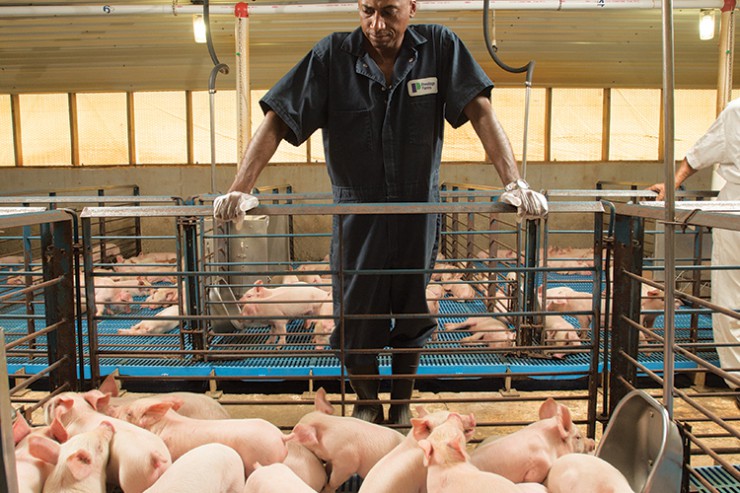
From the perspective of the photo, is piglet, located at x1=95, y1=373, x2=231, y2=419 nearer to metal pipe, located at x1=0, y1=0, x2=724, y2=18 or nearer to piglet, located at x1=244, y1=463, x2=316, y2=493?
piglet, located at x1=244, y1=463, x2=316, y2=493

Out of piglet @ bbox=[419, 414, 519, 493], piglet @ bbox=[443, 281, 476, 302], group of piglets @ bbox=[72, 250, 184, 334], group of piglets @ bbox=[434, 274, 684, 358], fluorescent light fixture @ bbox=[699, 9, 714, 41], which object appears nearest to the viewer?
piglet @ bbox=[419, 414, 519, 493]

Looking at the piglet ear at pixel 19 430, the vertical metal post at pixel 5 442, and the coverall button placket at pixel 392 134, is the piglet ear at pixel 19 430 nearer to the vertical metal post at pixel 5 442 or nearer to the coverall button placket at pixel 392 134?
the vertical metal post at pixel 5 442

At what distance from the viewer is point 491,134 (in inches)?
83.5

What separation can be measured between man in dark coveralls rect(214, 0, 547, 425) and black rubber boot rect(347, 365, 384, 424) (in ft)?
0.51

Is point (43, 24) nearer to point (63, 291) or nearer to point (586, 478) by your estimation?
point (63, 291)

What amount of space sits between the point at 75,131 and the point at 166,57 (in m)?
1.84

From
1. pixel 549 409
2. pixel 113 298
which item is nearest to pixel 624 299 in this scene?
pixel 549 409

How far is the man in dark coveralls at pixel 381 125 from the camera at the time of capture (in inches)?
84.0

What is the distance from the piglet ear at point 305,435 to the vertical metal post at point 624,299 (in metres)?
1.03

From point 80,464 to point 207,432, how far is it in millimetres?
352

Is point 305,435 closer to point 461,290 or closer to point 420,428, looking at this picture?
point 420,428

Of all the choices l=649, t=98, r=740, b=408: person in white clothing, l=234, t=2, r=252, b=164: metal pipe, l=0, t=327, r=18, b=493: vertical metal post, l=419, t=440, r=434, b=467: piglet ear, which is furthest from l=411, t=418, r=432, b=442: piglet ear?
l=234, t=2, r=252, b=164: metal pipe

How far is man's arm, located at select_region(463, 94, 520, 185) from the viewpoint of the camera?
2.10 meters

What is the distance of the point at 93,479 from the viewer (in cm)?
152
